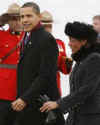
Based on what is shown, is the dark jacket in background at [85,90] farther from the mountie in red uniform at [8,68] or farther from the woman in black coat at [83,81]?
the mountie in red uniform at [8,68]

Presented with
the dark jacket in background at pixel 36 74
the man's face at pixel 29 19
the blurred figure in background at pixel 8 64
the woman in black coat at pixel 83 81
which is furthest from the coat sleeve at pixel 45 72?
the blurred figure in background at pixel 8 64

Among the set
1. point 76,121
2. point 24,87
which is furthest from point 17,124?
point 76,121

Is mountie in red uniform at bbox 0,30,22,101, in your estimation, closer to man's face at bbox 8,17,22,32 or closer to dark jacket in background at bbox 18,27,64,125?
man's face at bbox 8,17,22,32

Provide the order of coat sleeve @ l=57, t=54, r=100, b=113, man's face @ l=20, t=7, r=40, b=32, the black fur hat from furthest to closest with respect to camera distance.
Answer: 1. man's face @ l=20, t=7, r=40, b=32
2. the black fur hat
3. coat sleeve @ l=57, t=54, r=100, b=113

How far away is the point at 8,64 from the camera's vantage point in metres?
5.15

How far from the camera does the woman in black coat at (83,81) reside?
3859 millimetres

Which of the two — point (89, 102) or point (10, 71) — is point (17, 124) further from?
point (89, 102)

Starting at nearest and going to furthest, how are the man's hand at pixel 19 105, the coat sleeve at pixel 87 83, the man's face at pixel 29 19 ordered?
1. the coat sleeve at pixel 87 83
2. the man's hand at pixel 19 105
3. the man's face at pixel 29 19

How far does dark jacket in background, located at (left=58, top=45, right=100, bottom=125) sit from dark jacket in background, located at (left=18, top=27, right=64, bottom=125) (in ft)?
1.20

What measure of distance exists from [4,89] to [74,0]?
3.30 m

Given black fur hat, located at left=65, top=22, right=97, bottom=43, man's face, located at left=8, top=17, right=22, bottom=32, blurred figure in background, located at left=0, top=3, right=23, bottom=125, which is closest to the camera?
black fur hat, located at left=65, top=22, right=97, bottom=43

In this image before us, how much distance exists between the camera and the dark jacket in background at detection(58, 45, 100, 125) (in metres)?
3.86

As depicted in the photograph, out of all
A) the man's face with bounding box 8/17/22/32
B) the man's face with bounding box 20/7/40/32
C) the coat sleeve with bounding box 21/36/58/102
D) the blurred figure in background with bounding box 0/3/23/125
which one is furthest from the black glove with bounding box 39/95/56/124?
the man's face with bounding box 8/17/22/32

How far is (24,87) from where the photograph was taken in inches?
179
